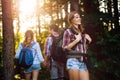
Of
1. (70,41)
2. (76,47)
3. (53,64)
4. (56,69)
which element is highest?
(70,41)

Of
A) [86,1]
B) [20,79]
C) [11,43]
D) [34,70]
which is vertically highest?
[86,1]

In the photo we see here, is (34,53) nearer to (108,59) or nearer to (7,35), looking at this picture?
(7,35)

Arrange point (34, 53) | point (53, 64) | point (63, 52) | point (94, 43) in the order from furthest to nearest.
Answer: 1. point (94, 43)
2. point (34, 53)
3. point (53, 64)
4. point (63, 52)

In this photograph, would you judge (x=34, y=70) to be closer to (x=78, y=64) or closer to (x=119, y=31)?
(x=78, y=64)

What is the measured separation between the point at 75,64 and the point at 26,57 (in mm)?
2803

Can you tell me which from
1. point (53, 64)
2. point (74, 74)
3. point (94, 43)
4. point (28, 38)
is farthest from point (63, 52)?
A: point (94, 43)

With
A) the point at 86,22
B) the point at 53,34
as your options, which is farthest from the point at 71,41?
the point at 86,22

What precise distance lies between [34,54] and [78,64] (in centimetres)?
286

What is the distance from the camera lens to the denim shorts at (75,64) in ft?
23.8

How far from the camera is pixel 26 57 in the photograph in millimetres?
9789

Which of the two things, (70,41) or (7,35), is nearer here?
(70,41)

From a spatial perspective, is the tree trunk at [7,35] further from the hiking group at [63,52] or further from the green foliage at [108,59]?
the green foliage at [108,59]

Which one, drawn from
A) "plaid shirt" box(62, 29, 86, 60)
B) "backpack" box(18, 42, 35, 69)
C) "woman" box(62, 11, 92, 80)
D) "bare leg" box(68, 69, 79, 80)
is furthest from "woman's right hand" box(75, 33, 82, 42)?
"backpack" box(18, 42, 35, 69)

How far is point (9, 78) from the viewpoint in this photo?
34.8 ft
